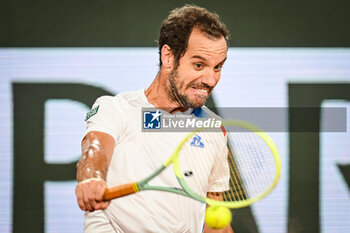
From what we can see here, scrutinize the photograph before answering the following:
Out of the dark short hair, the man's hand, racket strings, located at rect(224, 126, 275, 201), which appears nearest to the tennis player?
the dark short hair

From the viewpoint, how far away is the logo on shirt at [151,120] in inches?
77.8

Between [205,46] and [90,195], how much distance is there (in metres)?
0.97

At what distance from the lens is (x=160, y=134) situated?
2.04 meters

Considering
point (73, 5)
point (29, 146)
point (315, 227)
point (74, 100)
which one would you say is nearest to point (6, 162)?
point (29, 146)

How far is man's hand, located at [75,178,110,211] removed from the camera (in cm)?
138

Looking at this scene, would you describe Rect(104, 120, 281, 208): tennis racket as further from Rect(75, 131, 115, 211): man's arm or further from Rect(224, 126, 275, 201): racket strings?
Rect(75, 131, 115, 211): man's arm

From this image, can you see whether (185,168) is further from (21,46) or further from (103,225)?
(21,46)

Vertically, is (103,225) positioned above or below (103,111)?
below

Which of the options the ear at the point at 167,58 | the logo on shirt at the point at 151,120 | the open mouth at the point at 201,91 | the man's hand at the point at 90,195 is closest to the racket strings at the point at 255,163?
the open mouth at the point at 201,91

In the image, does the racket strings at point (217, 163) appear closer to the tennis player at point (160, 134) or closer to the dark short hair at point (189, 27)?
the tennis player at point (160, 134)

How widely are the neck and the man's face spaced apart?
0.02 m

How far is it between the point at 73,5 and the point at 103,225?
1.76 metres

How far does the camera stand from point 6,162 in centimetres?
312

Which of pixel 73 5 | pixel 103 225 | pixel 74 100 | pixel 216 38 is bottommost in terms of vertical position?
pixel 103 225
